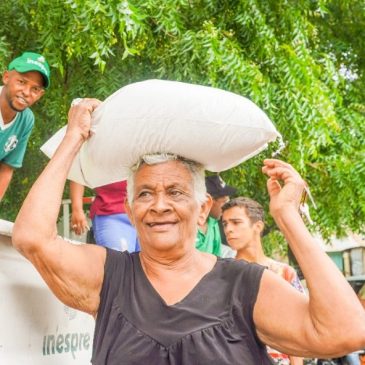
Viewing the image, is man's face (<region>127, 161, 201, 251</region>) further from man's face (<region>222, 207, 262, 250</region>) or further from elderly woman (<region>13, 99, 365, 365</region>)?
man's face (<region>222, 207, 262, 250</region>)

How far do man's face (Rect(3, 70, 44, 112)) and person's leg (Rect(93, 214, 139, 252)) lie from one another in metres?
0.93

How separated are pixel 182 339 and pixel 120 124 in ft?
2.63

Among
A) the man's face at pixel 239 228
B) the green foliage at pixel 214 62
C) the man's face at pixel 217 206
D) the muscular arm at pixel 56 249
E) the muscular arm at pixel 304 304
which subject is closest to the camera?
the muscular arm at pixel 304 304

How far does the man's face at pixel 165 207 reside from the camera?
2965 mm

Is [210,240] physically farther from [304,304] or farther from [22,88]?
[304,304]

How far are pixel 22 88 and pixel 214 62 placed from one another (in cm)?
294

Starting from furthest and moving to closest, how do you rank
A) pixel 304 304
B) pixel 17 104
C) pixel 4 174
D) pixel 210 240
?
pixel 210 240 → pixel 4 174 → pixel 17 104 → pixel 304 304

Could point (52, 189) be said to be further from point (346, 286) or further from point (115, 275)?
point (346, 286)

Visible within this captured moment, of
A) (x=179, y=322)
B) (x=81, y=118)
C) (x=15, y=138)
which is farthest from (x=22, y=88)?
(x=179, y=322)

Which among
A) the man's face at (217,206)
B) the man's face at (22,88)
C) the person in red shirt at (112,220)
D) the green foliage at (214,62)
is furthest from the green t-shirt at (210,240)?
the man's face at (22,88)

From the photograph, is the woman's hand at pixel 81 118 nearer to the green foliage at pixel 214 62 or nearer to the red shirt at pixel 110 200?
the red shirt at pixel 110 200

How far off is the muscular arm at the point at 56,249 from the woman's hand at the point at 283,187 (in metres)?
0.64

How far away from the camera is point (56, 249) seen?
282 centimetres

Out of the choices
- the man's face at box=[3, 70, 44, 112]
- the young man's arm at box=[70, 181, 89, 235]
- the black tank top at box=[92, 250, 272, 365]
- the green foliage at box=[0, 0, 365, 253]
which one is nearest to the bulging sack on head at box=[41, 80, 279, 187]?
the black tank top at box=[92, 250, 272, 365]
